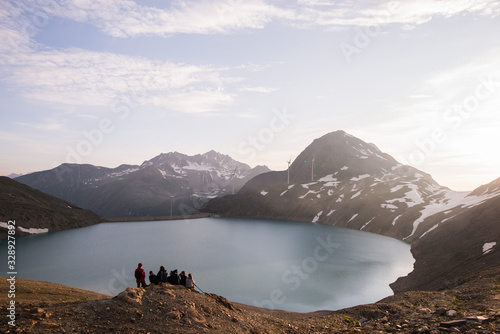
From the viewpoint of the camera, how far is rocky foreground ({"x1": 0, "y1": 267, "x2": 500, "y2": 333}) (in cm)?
1842

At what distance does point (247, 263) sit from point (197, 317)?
6476 centimetres

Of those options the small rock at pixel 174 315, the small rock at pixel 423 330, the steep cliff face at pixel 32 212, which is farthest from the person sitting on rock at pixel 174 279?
the steep cliff face at pixel 32 212

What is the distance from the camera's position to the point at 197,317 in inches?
858

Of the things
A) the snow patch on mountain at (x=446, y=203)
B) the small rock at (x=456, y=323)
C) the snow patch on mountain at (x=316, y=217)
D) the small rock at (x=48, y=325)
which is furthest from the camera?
the snow patch on mountain at (x=316, y=217)

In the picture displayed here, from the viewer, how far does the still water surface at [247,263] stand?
196ft

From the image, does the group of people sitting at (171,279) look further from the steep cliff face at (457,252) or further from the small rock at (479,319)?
the steep cliff face at (457,252)

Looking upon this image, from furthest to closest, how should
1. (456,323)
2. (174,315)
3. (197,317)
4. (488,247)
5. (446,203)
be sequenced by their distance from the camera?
1. (446,203)
2. (488,247)
3. (197,317)
4. (174,315)
5. (456,323)

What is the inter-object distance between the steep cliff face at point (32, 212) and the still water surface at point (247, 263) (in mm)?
15002

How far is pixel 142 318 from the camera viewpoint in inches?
790

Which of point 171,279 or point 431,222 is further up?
point 431,222

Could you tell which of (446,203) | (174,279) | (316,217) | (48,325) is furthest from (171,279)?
(316,217)

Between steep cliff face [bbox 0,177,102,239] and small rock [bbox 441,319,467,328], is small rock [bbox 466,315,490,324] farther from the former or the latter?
steep cliff face [bbox 0,177,102,239]

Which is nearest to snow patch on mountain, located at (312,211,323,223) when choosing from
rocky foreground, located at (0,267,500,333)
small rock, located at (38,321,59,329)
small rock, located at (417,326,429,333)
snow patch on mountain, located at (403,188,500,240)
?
snow patch on mountain, located at (403,188,500,240)

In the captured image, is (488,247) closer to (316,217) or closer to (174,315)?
(174,315)
